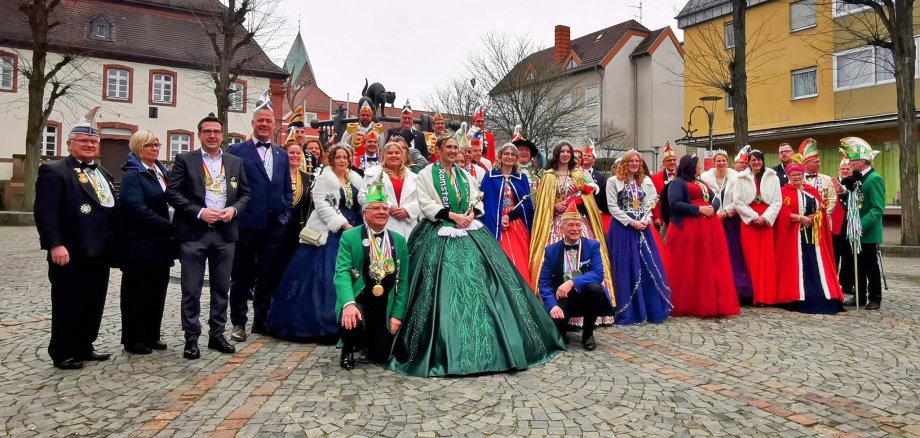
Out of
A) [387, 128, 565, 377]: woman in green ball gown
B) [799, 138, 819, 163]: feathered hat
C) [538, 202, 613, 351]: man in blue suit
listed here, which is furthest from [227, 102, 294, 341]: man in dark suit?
[799, 138, 819, 163]: feathered hat

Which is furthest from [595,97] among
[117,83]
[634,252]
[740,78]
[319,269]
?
[319,269]

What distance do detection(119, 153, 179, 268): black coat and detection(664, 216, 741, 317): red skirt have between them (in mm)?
5186

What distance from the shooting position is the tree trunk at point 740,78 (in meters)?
14.6

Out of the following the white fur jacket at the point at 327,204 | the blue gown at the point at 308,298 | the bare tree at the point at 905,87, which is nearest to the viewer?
the blue gown at the point at 308,298

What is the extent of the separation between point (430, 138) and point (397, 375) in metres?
5.36

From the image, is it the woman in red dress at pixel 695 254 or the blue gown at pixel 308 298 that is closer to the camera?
the blue gown at pixel 308 298

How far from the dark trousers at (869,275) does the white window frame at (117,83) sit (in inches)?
1321

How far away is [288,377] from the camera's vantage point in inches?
180

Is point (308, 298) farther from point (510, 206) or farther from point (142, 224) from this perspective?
point (510, 206)

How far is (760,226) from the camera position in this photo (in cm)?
778

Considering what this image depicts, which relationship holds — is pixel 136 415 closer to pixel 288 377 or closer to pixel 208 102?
pixel 288 377

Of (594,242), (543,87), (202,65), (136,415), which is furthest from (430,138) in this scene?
(202,65)

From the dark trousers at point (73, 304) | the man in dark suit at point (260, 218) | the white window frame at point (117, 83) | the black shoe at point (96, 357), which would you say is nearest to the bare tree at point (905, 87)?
the man in dark suit at point (260, 218)

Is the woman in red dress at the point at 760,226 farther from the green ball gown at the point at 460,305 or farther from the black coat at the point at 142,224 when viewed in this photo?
the black coat at the point at 142,224
